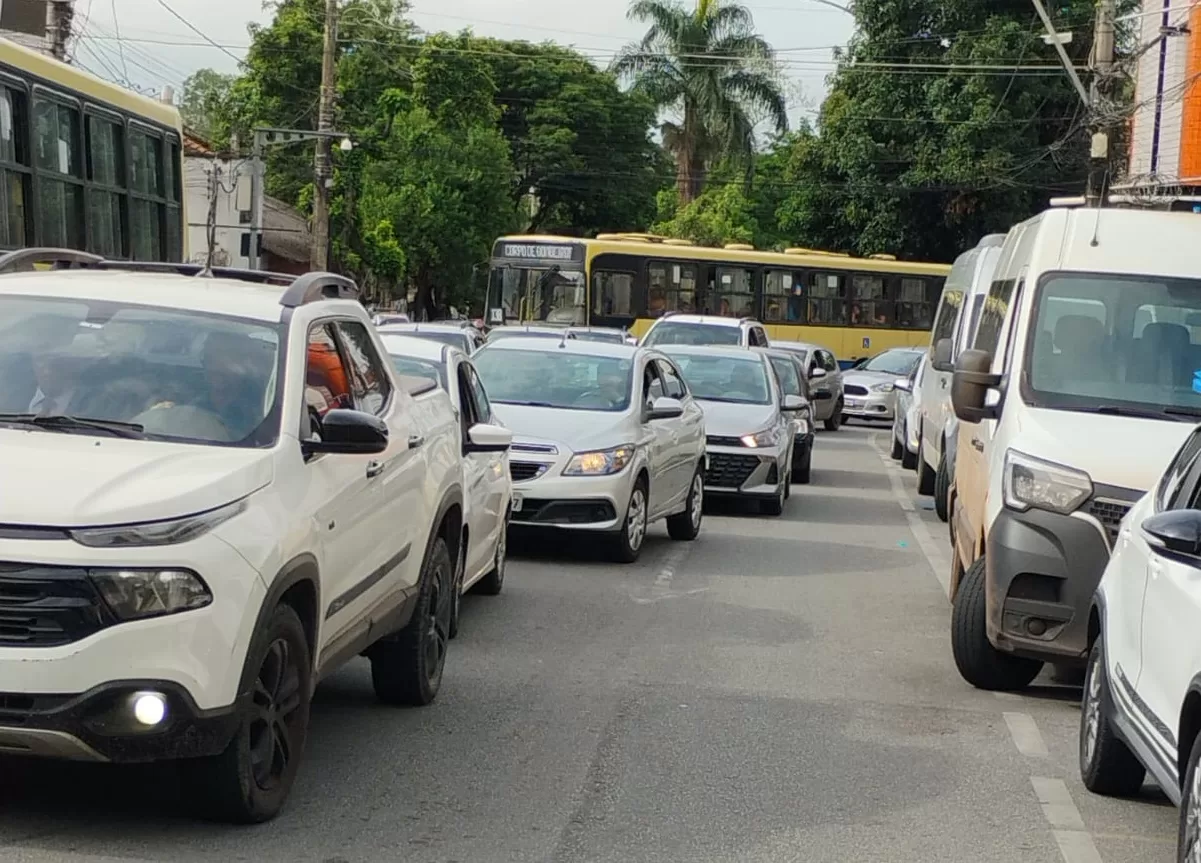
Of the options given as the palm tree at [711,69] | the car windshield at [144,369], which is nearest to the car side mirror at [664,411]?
the car windshield at [144,369]

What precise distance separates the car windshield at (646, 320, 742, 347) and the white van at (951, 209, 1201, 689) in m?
15.3

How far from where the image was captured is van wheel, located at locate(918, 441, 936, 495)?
2086 centimetres

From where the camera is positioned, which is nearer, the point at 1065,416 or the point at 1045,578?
the point at 1045,578

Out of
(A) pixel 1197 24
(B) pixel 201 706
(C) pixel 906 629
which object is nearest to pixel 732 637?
(C) pixel 906 629

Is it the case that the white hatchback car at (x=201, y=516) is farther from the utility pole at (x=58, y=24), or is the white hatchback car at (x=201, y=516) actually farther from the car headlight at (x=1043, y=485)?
the utility pole at (x=58, y=24)

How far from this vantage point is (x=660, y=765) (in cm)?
737

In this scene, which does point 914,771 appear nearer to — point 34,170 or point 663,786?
point 663,786

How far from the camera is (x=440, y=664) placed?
8516mm

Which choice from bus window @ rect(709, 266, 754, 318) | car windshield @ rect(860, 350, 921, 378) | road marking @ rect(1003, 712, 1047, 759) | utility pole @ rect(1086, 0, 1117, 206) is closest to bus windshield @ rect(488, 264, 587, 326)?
bus window @ rect(709, 266, 754, 318)

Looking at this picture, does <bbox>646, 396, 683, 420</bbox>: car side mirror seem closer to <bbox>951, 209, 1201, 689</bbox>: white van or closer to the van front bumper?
<bbox>951, 209, 1201, 689</bbox>: white van

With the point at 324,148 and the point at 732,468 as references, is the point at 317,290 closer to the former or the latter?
the point at 732,468

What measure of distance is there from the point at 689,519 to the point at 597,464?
2.50 m

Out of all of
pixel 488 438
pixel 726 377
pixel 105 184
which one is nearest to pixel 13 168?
pixel 105 184

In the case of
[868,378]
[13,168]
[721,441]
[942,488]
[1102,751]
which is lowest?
[868,378]
